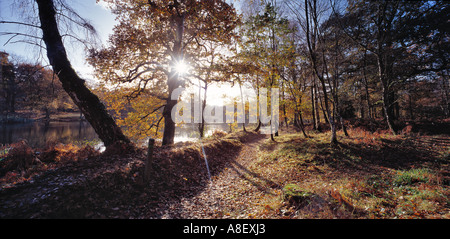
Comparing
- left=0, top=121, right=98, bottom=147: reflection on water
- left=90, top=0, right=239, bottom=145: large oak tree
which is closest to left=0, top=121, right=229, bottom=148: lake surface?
left=0, top=121, right=98, bottom=147: reflection on water

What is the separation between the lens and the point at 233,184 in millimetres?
7230

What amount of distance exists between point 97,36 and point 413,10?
701 inches

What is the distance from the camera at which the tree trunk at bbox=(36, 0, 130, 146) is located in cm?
685

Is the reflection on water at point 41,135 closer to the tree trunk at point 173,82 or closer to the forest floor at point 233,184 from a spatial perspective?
the tree trunk at point 173,82

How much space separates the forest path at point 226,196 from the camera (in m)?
4.93

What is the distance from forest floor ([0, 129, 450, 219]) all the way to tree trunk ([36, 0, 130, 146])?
1126mm

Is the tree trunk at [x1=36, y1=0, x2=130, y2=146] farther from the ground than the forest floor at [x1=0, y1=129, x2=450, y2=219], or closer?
farther from the ground

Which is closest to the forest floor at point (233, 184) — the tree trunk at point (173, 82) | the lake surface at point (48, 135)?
the tree trunk at point (173, 82)

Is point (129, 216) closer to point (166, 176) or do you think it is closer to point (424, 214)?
point (166, 176)

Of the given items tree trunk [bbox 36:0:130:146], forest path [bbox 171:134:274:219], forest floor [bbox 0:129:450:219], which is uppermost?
tree trunk [bbox 36:0:130:146]

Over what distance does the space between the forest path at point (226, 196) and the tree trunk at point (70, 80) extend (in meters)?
4.89

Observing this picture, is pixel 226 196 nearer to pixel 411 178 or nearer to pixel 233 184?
pixel 233 184

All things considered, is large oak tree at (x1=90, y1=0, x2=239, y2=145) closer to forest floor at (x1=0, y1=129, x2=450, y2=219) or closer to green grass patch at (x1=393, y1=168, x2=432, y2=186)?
forest floor at (x1=0, y1=129, x2=450, y2=219)
